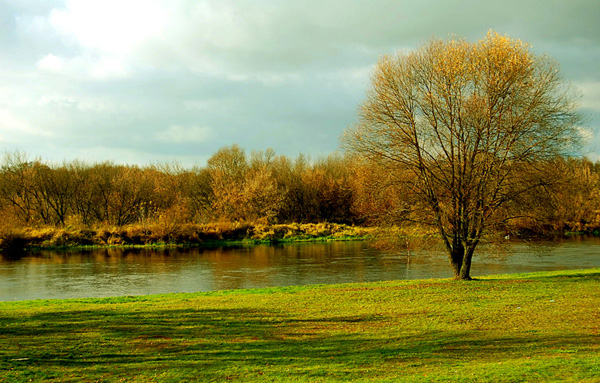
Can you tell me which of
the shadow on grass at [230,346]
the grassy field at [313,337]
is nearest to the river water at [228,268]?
the grassy field at [313,337]

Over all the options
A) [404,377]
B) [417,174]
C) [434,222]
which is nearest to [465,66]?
[417,174]

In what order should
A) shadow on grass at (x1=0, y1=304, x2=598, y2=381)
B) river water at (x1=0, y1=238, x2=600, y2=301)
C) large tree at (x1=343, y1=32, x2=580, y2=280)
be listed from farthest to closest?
river water at (x1=0, y1=238, x2=600, y2=301), large tree at (x1=343, y1=32, x2=580, y2=280), shadow on grass at (x1=0, y1=304, x2=598, y2=381)

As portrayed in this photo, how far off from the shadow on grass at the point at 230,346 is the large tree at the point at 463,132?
8951 millimetres

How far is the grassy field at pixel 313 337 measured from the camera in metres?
9.39

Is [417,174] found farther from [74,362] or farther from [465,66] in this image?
[74,362]

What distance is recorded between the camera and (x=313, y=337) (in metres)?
12.8

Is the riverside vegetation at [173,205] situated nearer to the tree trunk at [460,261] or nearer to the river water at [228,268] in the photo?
the river water at [228,268]

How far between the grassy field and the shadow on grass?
0.03m

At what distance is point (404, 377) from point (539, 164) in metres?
15.3

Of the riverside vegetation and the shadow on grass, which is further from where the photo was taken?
the riverside vegetation

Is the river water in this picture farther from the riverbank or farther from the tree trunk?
the riverbank

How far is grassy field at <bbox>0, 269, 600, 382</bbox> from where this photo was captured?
939cm

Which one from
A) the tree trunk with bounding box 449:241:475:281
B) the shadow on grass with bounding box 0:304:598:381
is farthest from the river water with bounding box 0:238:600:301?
the shadow on grass with bounding box 0:304:598:381

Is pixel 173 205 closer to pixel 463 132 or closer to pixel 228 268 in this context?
pixel 228 268
